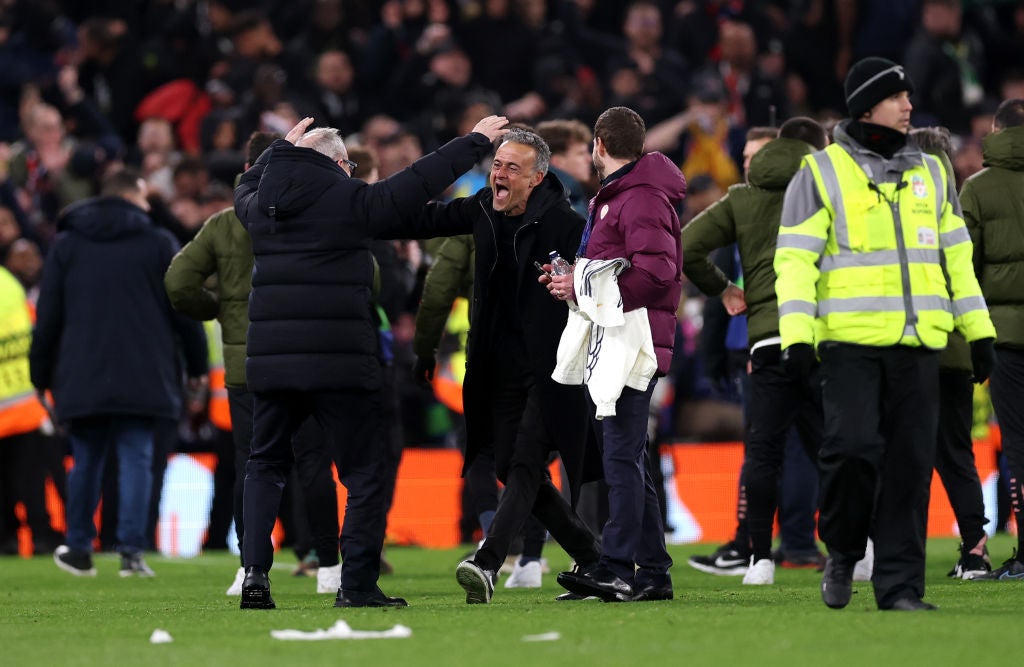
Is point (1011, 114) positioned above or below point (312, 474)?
above

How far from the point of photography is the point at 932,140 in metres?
10.2

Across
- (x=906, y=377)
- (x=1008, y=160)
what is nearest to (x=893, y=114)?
(x=906, y=377)

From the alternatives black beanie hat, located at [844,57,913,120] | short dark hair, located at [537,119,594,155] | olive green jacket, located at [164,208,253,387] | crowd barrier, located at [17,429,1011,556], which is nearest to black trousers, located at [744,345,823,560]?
short dark hair, located at [537,119,594,155]

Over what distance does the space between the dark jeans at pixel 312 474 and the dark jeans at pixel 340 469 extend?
125cm

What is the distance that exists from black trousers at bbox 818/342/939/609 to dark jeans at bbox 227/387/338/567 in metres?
3.20

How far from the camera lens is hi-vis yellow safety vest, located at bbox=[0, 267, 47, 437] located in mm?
14203

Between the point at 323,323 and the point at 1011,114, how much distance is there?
155 inches

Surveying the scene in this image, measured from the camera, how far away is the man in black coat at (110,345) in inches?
491

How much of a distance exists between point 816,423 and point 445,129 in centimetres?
872

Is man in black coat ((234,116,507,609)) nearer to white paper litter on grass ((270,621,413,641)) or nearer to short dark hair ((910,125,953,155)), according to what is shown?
white paper litter on grass ((270,621,413,641))

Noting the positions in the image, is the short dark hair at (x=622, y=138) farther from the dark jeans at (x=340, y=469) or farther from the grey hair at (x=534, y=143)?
the dark jeans at (x=340, y=469)

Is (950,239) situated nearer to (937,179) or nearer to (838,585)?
(937,179)

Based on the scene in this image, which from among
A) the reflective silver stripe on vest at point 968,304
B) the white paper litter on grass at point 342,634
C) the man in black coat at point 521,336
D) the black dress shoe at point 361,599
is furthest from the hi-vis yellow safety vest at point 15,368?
the reflective silver stripe on vest at point 968,304

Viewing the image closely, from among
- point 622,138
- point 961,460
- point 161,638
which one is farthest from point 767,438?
point 161,638
